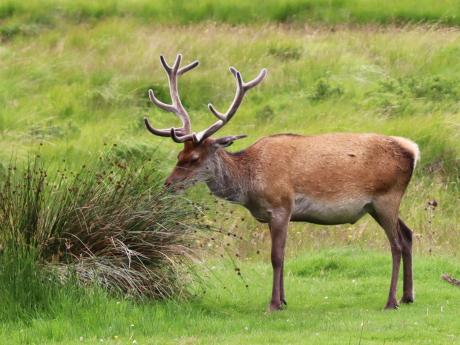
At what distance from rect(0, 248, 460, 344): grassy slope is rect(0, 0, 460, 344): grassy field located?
2 centimetres

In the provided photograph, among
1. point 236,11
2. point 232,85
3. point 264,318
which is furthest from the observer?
point 236,11

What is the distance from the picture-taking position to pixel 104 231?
10.7 m

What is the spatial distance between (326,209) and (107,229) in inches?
87.9

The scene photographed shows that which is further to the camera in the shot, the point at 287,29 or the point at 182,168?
the point at 287,29

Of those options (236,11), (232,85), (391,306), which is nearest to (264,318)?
(391,306)

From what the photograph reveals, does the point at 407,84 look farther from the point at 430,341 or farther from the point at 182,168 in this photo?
the point at 430,341

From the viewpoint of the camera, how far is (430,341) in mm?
9336

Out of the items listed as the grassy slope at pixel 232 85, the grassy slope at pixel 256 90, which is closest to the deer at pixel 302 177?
the grassy slope at pixel 256 90

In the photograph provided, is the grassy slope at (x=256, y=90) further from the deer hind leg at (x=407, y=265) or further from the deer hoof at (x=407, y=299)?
the deer hoof at (x=407, y=299)

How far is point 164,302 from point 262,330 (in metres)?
1.04

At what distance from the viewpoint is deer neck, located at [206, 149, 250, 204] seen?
11562 millimetres

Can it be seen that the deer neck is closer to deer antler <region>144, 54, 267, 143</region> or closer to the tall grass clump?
deer antler <region>144, 54, 267, 143</region>

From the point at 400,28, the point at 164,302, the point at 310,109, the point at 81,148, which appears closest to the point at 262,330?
the point at 164,302

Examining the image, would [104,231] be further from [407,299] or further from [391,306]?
[407,299]
